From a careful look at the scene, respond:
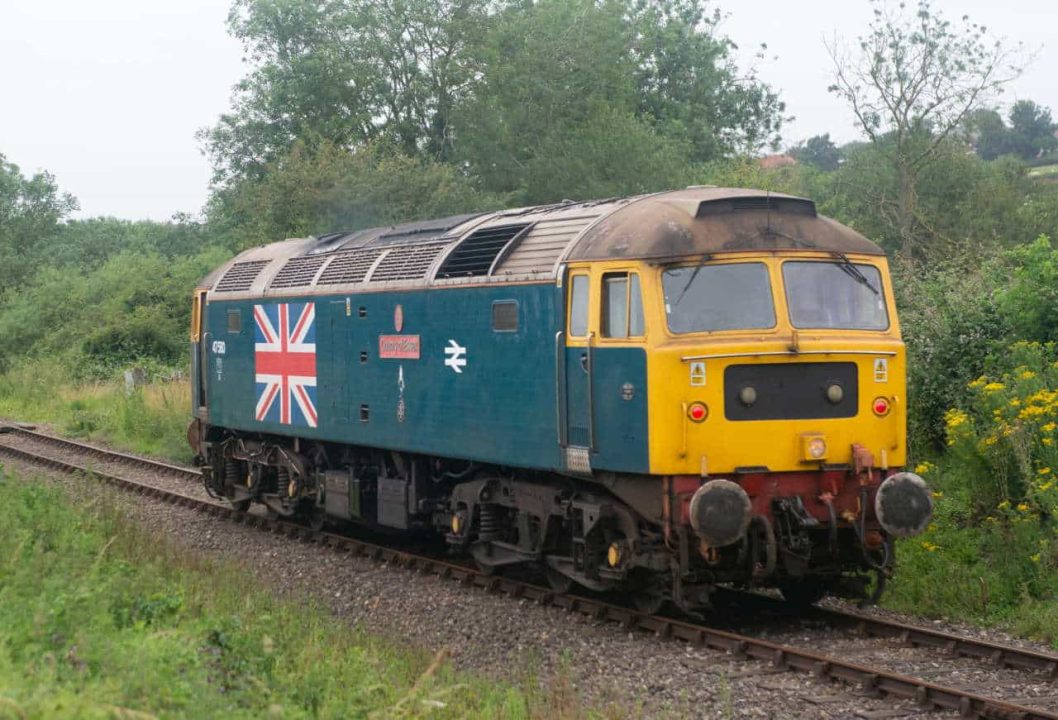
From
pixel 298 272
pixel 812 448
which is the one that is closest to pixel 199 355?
pixel 298 272

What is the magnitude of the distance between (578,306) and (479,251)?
1.79 m

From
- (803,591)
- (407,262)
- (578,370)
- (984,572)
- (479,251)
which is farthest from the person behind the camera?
(407,262)

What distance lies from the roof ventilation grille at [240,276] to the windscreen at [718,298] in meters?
7.86

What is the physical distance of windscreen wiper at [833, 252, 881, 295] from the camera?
1022 cm

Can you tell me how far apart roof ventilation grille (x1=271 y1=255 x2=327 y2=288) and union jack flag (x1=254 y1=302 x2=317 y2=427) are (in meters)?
0.25

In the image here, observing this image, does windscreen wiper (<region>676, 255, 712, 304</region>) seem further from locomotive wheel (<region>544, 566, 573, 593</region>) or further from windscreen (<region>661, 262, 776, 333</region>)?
locomotive wheel (<region>544, 566, 573, 593</region>)

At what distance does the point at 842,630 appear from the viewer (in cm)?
997

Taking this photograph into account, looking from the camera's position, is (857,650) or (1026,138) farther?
(1026,138)

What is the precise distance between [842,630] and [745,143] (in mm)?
43944

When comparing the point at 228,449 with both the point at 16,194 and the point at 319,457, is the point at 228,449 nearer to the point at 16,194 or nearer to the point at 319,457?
the point at 319,457

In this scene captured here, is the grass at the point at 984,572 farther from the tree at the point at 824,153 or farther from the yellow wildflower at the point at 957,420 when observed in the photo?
the tree at the point at 824,153

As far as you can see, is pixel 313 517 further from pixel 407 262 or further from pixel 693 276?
pixel 693 276

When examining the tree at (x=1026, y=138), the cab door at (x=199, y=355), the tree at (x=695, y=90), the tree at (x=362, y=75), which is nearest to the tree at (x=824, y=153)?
the tree at (x=1026, y=138)

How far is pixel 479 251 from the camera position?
11758 mm
